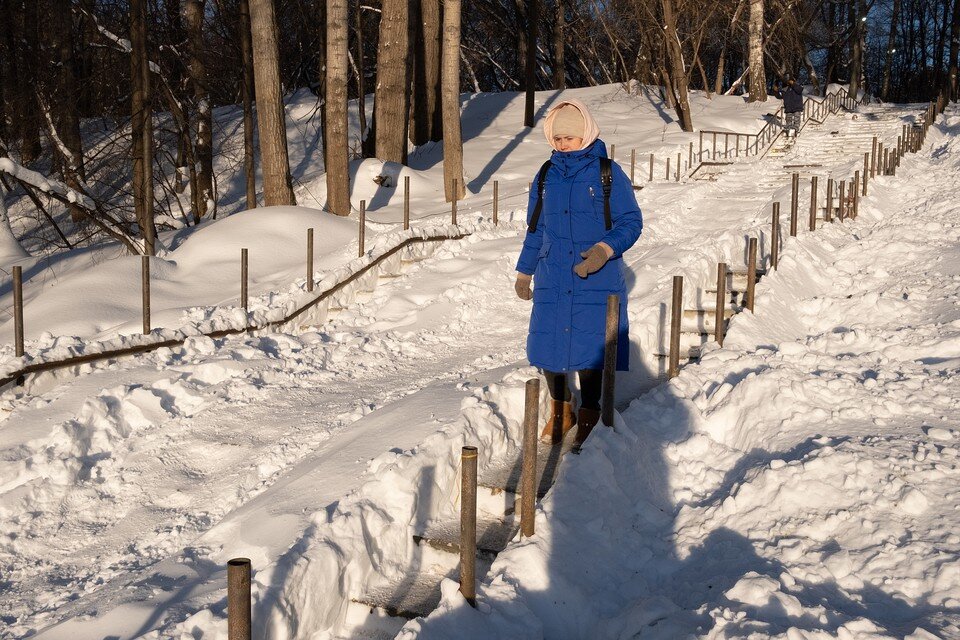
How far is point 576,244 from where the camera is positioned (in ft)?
16.8

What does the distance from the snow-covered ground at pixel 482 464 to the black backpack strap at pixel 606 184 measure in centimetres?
124

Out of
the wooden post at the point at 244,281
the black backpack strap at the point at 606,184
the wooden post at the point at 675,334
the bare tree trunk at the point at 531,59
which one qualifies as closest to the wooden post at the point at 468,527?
the black backpack strap at the point at 606,184

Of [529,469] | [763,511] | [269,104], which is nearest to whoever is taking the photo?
[529,469]

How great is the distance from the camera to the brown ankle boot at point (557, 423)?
5.50m

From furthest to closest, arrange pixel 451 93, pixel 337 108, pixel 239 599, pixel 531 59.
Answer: pixel 531 59 < pixel 451 93 < pixel 337 108 < pixel 239 599

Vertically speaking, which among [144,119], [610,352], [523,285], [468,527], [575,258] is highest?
[144,119]

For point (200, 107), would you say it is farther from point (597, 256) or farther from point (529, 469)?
point (529, 469)

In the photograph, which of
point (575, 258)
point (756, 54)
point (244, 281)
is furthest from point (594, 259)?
point (756, 54)

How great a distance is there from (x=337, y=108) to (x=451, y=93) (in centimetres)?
298

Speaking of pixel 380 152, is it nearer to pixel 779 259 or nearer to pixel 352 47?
pixel 779 259

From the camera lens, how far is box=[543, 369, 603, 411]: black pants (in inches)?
209

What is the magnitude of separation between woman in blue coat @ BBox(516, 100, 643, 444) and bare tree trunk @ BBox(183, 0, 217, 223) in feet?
45.7

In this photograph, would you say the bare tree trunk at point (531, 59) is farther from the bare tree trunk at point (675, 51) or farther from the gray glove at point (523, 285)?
the gray glove at point (523, 285)

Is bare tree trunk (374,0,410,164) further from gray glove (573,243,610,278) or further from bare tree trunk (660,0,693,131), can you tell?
gray glove (573,243,610,278)
